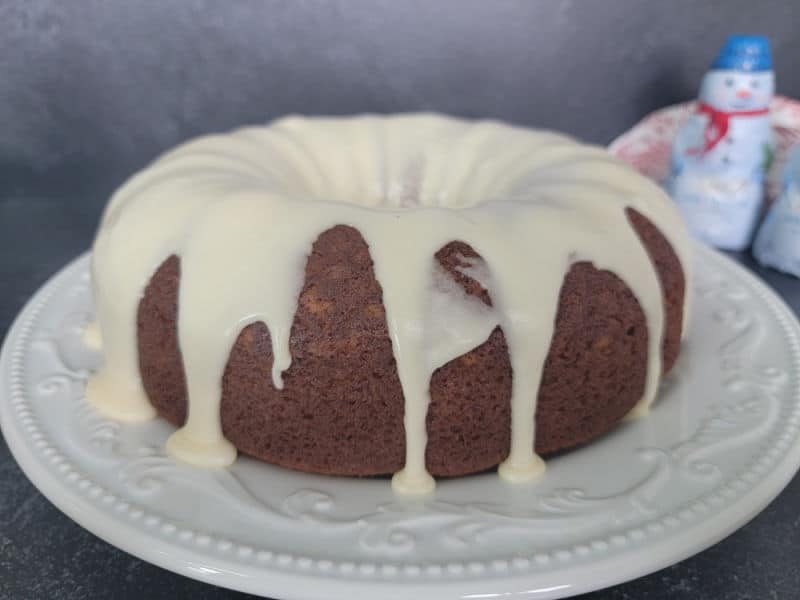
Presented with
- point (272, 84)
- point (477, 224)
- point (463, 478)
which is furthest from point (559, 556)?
point (272, 84)

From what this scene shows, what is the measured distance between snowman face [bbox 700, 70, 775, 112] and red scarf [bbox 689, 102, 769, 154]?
1 cm

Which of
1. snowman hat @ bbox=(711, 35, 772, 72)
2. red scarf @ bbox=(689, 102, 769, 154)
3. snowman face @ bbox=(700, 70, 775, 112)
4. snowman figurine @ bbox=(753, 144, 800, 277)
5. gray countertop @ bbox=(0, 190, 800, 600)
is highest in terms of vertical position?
snowman hat @ bbox=(711, 35, 772, 72)

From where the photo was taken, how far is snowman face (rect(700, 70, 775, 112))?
5.80 ft

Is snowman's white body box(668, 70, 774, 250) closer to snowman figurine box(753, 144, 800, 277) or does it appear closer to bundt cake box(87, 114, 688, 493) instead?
snowman figurine box(753, 144, 800, 277)

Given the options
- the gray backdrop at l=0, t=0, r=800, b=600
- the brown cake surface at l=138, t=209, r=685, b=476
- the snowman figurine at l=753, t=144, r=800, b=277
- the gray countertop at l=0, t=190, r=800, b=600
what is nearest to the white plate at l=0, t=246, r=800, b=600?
the brown cake surface at l=138, t=209, r=685, b=476

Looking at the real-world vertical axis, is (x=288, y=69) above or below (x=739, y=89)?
below

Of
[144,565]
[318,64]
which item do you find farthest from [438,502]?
[318,64]

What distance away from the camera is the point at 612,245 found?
3.59ft

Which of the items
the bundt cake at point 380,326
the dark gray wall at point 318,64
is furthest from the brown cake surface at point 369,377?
the dark gray wall at point 318,64

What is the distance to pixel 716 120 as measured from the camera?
185cm

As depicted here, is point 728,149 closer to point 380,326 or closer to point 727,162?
point 727,162

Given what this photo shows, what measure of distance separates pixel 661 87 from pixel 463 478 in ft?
5.68

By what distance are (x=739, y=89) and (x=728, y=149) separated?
0.48ft

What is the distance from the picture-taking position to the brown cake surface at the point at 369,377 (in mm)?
986
